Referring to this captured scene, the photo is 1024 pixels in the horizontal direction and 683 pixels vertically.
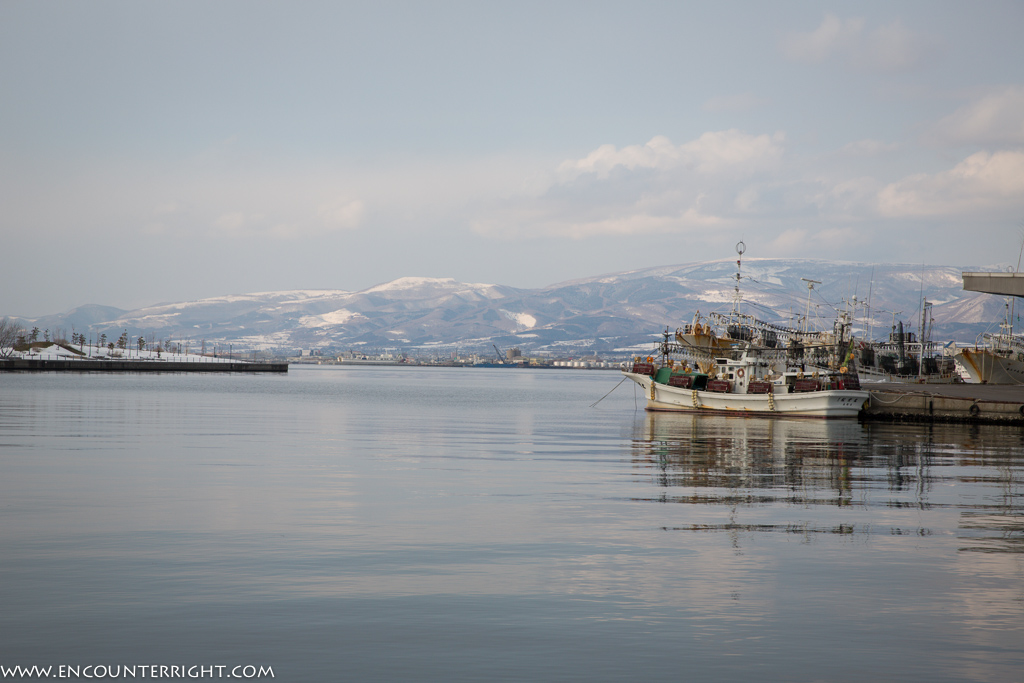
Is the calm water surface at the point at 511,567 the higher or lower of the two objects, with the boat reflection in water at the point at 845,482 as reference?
higher

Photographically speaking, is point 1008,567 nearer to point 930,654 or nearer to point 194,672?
point 930,654

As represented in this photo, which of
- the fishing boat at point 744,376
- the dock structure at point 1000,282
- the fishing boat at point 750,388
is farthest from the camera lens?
the fishing boat at point 744,376

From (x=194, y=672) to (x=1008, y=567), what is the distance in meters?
13.1

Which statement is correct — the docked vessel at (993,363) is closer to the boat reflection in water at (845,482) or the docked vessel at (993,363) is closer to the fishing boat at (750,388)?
the fishing boat at (750,388)

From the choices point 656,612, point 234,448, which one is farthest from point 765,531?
point 234,448

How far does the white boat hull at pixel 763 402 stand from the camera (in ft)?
222

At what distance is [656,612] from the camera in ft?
41.5

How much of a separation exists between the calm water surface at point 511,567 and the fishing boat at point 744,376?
36105 millimetres

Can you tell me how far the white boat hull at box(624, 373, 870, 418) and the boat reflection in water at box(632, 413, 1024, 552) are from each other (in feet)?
45.7

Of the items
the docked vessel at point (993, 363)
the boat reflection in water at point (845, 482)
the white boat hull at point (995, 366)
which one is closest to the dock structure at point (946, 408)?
the boat reflection in water at point (845, 482)

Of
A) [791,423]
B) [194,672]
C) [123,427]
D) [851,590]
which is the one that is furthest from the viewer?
[791,423]

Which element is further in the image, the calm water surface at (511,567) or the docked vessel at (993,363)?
the docked vessel at (993,363)

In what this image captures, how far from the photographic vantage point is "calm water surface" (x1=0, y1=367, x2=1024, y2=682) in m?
10.8

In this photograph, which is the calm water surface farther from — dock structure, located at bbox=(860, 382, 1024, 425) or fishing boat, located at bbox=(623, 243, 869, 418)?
fishing boat, located at bbox=(623, 243, 869, 418)
